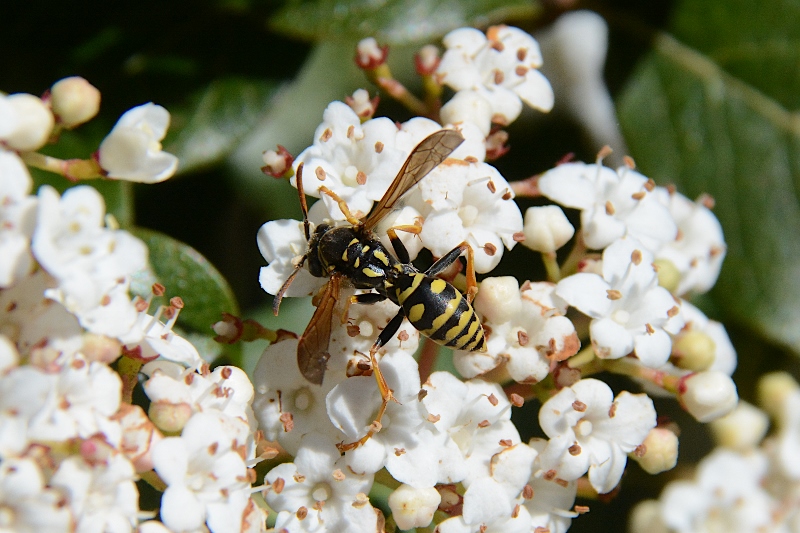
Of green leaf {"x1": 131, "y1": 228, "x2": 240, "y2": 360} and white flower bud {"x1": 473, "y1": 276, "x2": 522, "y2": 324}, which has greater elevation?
white flower bud {"x1": 473, "y1": 276, "x2": 522, "y2": 324}

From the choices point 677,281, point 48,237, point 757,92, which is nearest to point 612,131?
point 757,92

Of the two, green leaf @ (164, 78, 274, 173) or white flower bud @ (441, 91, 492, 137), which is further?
green leaf @ (164, 78, 274, 173)

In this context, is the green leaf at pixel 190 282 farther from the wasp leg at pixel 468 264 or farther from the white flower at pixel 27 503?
the white flower at pixel 27 503

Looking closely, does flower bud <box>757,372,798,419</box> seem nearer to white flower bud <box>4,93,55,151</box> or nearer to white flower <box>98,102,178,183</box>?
white flower <box>98,102,178,183</box>

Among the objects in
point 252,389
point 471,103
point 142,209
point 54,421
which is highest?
point 471,103

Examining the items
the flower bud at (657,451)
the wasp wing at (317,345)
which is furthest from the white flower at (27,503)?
the flower bud at (657,451)

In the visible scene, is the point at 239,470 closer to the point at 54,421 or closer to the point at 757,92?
the point at 54,421

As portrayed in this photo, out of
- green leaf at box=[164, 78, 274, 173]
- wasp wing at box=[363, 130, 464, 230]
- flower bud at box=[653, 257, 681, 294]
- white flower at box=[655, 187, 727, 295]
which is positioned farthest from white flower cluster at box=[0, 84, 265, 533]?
white flower at box=[655, 187, 727, 295]
